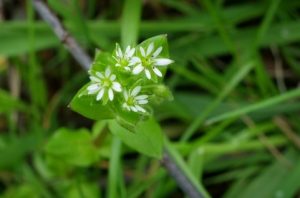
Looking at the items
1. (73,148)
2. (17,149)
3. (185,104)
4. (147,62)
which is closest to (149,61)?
(147,62)

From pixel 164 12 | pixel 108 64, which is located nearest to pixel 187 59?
pixel 164 12

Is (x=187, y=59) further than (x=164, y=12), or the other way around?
(x=164, y=12)

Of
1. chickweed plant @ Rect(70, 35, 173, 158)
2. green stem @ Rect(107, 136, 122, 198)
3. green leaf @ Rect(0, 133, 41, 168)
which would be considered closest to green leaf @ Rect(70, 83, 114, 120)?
chickweed plant @ Rect(70, 35, 173, 158)

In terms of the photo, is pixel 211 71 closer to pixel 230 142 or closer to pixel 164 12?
pixel 230 142

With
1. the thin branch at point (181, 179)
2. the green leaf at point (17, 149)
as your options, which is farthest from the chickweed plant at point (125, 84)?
the green leaf at point (17, 149)

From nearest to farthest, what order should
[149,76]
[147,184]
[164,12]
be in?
[149,76] < [147,184] < [164,12]

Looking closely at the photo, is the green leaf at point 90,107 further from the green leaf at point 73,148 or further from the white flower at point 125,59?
the green leaf at point 73,148
